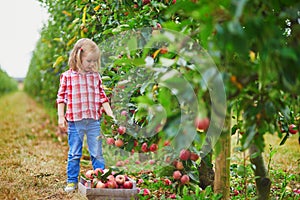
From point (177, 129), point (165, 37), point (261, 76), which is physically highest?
point (165, 37)

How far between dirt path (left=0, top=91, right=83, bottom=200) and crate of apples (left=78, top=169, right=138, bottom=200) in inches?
7.2

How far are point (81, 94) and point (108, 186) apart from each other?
0.84 metres

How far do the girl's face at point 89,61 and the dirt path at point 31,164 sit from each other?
895 mm

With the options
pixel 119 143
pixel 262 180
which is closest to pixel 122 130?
pixel 119 143

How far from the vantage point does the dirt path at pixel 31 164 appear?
Answer: 3.04 metres

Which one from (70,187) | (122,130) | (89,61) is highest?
(89,61)

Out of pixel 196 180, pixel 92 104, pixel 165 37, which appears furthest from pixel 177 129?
pixel 92 104

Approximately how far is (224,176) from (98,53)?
4.41 feet

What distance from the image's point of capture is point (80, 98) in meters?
3.23

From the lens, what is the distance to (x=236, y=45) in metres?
1.22

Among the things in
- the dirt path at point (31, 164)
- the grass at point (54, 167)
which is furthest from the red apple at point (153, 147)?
the dirt path at point (31, 164)

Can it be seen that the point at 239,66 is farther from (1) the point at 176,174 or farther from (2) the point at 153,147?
(2) the point at 153,147

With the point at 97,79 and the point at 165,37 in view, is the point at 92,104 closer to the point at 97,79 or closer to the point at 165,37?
the point at 97,79

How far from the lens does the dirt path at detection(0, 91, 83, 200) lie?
304 centimetres
